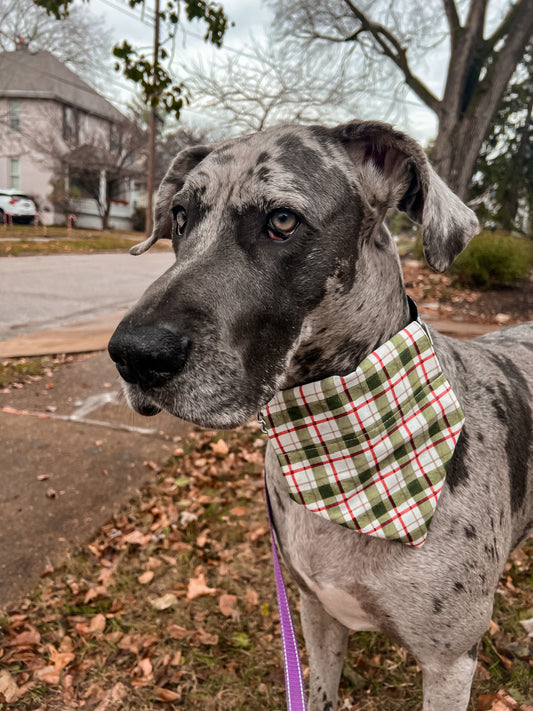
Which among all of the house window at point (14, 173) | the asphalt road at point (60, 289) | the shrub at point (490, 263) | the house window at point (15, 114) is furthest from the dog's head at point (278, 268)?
the house window at point (14, 173)

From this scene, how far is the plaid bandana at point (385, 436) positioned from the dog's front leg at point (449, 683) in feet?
1.49

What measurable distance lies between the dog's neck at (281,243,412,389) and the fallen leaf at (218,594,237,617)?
5.62ft

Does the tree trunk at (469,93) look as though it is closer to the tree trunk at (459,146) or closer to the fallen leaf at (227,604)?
the tree trunk at (459,146)

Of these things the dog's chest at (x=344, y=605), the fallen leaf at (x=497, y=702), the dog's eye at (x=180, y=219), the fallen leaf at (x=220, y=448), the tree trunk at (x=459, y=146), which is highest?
the tree trunk at (x=459, y=146)

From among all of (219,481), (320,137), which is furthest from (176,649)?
(320,137)

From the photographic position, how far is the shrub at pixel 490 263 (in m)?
10.5

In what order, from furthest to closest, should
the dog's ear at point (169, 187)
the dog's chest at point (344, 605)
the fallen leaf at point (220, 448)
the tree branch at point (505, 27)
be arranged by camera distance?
the tree branch at point (505, 27)
the fallen leaf at point (220, 448)
the dog's ear at point (169, 187)
the dog's chest at point (344, 605)

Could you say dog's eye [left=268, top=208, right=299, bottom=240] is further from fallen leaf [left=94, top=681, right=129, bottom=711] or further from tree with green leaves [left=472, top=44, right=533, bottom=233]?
tree with green leaves [left=472, top=44, right=533, bottom=233]

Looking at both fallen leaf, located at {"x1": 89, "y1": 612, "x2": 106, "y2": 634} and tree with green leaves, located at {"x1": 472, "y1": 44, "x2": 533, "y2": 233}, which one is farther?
tree with green leaves, located at {"x1": 472, "y1": 44, "x2": 533, "y2": 233}

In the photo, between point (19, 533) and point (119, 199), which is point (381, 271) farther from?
point (119, 199)

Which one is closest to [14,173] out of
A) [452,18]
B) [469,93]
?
[452,18]

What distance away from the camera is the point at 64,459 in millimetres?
3959

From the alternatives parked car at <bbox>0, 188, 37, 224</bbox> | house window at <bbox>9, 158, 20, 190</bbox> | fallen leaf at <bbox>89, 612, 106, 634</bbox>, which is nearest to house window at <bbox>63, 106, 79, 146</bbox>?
house window at <bbox>9, 158, 20, 190</bbox>

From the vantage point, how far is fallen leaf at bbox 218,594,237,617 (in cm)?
292
